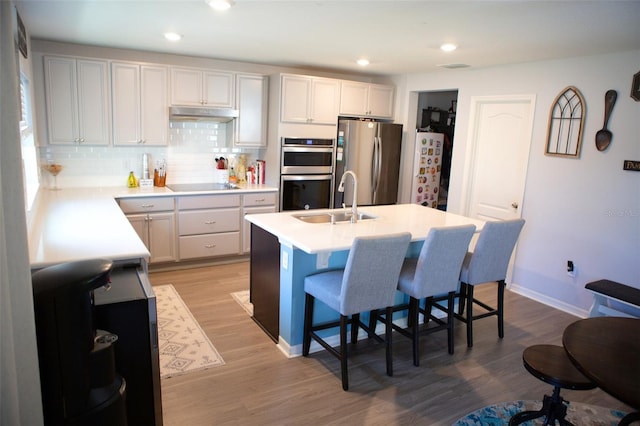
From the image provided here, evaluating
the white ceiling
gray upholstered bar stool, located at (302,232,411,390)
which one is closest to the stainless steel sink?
gray upholstered bar stool, located at (302,232,411,390)

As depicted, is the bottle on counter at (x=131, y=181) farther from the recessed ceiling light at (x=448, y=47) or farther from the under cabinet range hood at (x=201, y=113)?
the recessed ceiling light at (x=448, y=47)

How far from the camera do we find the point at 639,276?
3719mm

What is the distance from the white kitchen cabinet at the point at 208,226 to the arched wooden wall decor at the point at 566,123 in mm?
3345

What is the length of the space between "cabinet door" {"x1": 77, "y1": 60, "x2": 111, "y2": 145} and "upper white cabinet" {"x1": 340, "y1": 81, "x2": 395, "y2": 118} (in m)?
2.71

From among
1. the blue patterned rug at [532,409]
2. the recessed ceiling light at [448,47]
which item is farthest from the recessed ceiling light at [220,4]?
the blue patterned rug at [532,409]

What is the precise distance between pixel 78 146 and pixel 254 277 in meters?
2.53

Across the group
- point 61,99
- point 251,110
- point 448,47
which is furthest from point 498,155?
point 61,99

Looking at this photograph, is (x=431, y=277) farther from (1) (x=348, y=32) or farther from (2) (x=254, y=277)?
(1) (x=348, y=32)

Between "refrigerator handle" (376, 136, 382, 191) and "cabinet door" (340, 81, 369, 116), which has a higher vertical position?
"cabinet door" (340, 81, 369, 116)

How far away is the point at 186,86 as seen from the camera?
4.83 metres

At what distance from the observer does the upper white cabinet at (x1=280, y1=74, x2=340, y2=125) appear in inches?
205

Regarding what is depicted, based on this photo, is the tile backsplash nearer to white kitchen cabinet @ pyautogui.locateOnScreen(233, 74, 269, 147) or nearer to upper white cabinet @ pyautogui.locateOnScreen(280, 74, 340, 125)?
white kitchen cabinet @ pyautogui.locateOnScreen(233, 74, 269, 147)

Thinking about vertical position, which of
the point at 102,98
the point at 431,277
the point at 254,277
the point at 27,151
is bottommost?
the point at 254,277

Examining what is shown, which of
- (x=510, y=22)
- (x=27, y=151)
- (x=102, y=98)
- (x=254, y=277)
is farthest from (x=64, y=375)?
(x=102, y=98)
